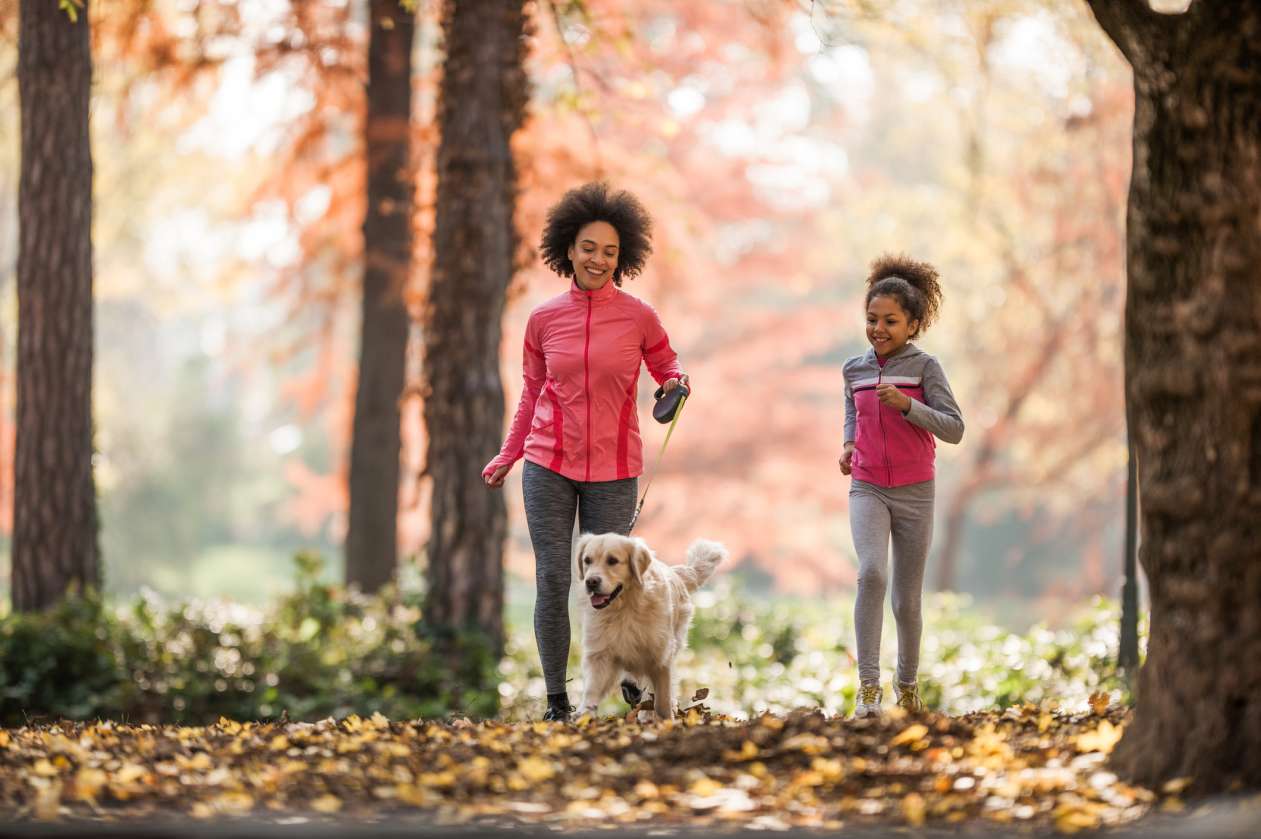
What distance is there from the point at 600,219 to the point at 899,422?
1614 millimetres

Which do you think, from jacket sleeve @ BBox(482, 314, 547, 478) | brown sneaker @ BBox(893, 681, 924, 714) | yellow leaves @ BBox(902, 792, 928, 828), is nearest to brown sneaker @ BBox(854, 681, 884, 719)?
brown sneaker @ BBox(893, 681, 924, 714)

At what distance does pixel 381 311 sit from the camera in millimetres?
12672

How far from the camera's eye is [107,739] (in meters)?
5.18

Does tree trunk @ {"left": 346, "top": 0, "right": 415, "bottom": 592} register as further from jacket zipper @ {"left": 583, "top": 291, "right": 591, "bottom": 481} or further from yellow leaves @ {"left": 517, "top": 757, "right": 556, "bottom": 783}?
yellow leaves @ {"left": 517, "top": 757, "right": 556, "bottom": 783}

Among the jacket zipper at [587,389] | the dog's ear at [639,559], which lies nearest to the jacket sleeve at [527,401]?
the jacket zipper at [587,389]

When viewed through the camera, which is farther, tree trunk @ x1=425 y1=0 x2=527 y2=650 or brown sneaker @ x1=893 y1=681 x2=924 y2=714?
tree trunk @ x1=425 y1=0 x2=527 y2=650

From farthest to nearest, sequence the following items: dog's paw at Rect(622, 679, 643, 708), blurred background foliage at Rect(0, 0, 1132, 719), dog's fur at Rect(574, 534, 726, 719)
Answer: blurred background foliage at Rect(0, 0, 1132, 719) → dog's paw at Rect(622, 679, 643, 708) → dog's fur at Rect(574, 534, 726, 719)

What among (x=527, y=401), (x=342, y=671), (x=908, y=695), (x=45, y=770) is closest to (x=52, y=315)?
(x=342, y=671)

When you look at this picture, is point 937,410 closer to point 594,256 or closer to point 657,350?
point 657,350

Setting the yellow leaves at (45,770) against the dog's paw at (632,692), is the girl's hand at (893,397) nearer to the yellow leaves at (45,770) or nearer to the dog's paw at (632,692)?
the dog's paw at (632,692)

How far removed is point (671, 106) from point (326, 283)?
185 inches

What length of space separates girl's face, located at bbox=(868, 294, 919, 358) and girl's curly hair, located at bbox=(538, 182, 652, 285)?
1125 millimetres

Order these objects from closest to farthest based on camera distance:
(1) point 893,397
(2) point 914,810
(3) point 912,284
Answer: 1. (2) point 914,810
2. (1) point 893,397
3. (3) point 912,284

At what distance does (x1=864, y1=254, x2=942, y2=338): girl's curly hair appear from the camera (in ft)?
19.8
